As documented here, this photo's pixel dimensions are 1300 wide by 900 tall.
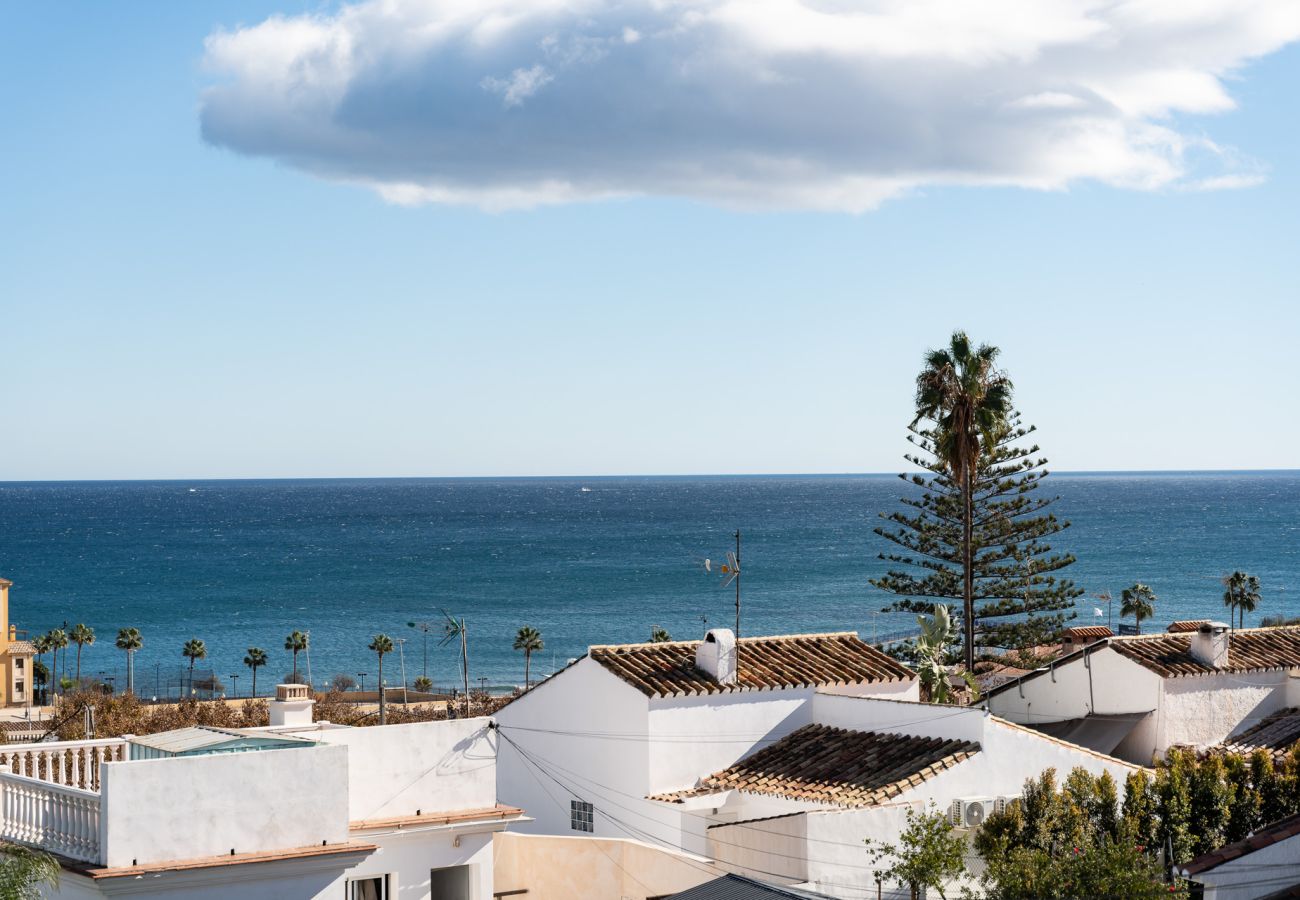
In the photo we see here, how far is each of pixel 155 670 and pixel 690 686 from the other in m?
66.0

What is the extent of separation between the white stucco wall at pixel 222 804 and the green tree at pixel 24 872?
0.48 m

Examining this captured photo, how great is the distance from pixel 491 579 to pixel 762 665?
102 meters

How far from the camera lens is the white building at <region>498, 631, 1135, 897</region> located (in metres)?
18.9

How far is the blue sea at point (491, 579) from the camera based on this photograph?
9269 centimetres

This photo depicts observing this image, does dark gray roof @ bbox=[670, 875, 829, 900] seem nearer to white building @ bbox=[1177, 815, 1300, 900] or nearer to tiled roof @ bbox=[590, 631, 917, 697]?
white building @ bbox=[1177, 815, 1300, 900]

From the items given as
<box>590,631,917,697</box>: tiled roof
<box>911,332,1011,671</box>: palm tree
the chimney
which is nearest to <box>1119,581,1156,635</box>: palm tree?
<box>911,332,1011,671</box>: palm tree

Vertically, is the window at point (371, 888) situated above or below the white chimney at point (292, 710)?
below

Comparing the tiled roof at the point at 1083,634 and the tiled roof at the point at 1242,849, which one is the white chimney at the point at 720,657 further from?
the tiled roof at the point at 1083,634

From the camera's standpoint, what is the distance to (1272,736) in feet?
81.4

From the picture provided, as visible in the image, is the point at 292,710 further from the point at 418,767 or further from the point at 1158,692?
the point at 1158,692

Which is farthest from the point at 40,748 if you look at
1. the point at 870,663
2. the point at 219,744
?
the point at 870,663

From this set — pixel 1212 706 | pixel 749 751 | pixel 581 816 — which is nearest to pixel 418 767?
pixel 581 816

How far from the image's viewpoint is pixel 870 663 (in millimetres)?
24234

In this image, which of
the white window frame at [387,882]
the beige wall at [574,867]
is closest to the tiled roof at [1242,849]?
the beige wall at [574,867]
